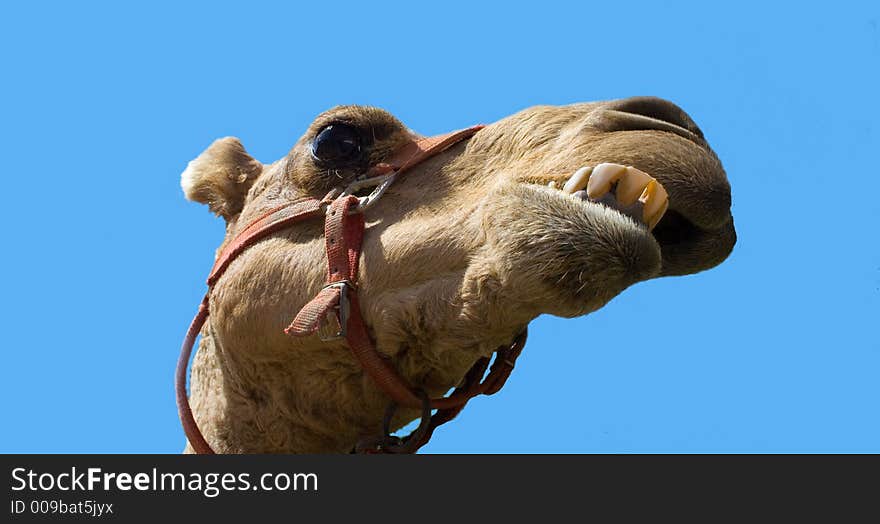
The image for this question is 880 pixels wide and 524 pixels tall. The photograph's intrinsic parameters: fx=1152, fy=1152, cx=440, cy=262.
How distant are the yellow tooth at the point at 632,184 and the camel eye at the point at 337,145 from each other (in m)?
1.38

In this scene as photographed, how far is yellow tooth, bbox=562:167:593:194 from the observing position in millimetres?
3742

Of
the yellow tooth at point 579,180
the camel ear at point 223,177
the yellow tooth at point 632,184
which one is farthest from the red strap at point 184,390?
the yellow tooth at point 632,184

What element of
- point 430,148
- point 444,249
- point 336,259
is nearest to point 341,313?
point 336,259

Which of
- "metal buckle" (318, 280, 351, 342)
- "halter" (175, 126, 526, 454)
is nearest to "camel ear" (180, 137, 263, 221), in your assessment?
"halter" (175, 126, 526, 454)

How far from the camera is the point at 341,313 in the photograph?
4.15m

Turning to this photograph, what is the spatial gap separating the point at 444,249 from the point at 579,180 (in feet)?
1.85

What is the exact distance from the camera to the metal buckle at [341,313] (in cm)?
415

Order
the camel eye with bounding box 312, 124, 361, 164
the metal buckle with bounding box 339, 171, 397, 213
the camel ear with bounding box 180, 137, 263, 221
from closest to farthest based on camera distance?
the metal buckle with bounding box 339, 171, 397, 213 → the camel eye with bounding box 312, 124, 361, 164 → the camel ear with bounding box 180, 137, 263, 221

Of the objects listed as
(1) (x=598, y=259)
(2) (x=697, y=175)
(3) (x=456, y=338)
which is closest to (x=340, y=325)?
(3) (x=456, y=338)

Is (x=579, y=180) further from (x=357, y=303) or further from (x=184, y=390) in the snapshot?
(x=184, y=390)

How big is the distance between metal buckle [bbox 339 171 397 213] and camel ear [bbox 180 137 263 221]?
0.88 metres

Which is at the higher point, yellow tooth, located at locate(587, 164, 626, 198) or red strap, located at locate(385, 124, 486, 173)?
red strap, located at locate(385, 124, 486, 173)

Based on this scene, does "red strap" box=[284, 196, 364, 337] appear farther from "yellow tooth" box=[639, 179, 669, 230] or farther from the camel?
"yellow tooth" box=[639, 179, 669, 230]

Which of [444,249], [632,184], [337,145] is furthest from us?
[337,145]
